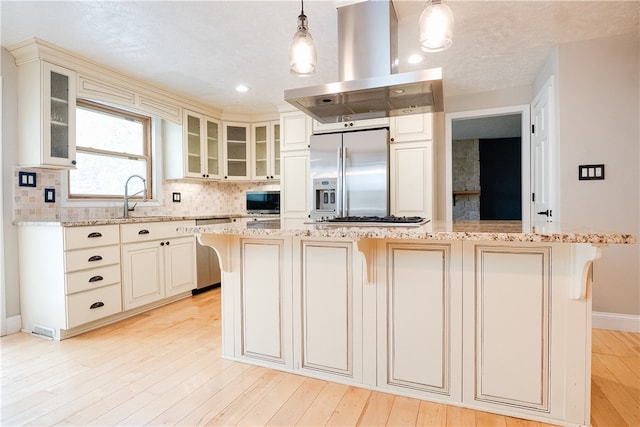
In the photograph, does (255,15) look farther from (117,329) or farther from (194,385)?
(117,329)

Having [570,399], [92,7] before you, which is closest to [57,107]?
[92,7]

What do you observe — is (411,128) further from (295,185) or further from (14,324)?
(14,324)

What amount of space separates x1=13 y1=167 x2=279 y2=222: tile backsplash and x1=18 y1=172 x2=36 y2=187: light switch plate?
0.08 feet

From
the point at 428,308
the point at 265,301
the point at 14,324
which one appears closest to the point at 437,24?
the point at 428,308

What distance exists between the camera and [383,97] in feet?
6.72

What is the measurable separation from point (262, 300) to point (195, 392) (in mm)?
573

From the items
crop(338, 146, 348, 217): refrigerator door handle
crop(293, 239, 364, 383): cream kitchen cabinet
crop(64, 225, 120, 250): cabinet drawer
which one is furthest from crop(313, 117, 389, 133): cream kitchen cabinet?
crop(64, 225, 120, 250): cabinet drawer

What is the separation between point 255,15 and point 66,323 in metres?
2.56

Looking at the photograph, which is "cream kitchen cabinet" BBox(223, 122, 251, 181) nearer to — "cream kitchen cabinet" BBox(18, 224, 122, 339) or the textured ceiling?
the textured ceiling

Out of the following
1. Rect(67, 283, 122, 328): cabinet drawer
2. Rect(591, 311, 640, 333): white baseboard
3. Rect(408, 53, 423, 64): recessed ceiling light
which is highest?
Rect(408, 53, 423, 64): recessed ceiling light

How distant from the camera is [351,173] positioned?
364cm

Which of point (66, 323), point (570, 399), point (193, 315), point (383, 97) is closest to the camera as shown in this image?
point (570, 399)

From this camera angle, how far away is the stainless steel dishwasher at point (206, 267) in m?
3.84

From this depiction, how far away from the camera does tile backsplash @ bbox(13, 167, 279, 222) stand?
2.76 metres
